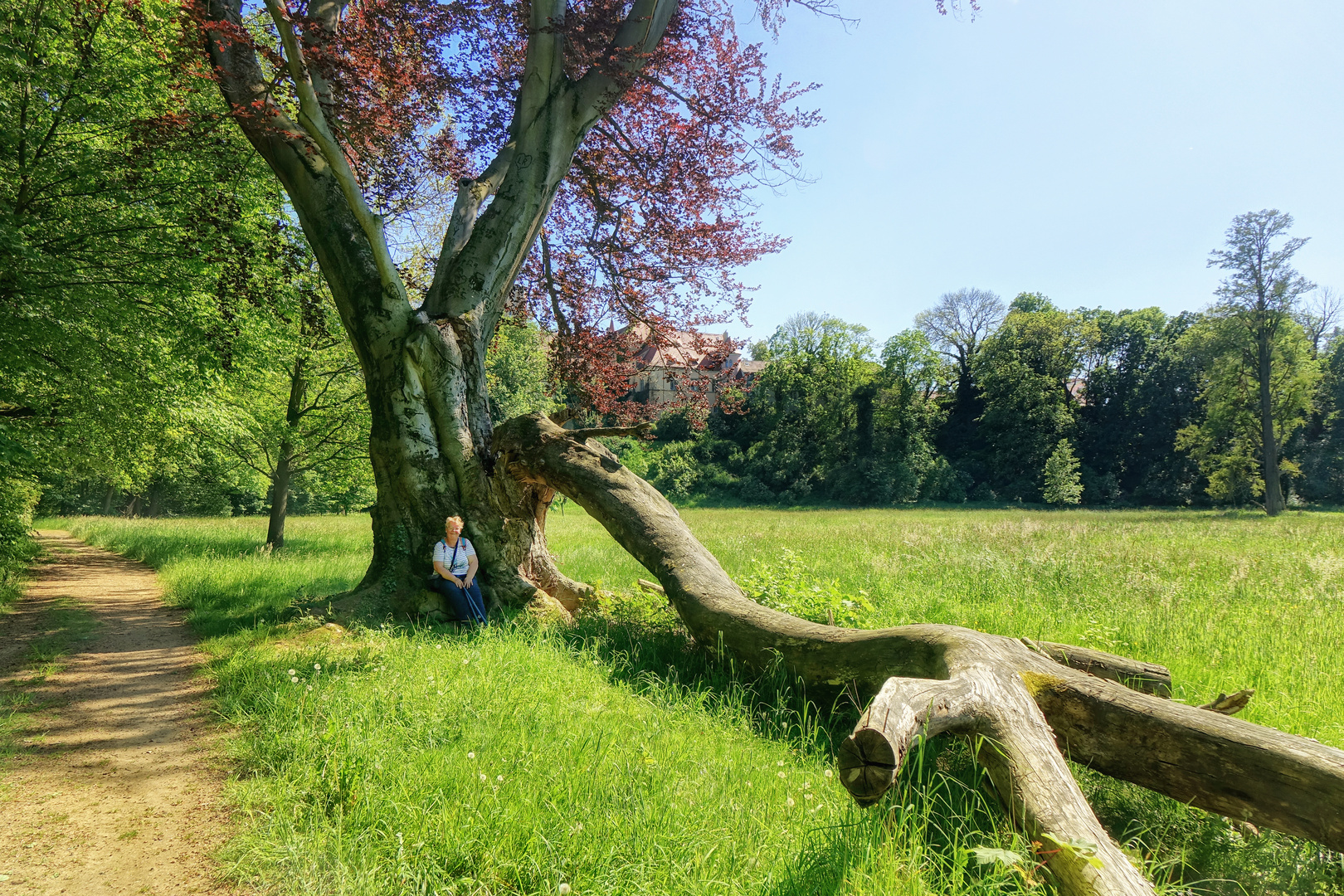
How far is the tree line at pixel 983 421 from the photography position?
143 feet

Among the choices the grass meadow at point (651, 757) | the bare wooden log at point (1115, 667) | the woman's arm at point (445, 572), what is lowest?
the grass meadow at point (651, 757)

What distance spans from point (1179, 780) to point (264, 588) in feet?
34.5

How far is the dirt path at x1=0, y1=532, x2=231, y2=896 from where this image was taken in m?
2.83

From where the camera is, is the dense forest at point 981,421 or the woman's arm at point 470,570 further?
the dense forest at point 981,421

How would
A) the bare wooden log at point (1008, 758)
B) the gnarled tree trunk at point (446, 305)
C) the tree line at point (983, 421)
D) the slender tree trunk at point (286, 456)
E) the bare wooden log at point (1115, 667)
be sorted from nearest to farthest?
the bare wooden log at point (1008, 758), the bare wooden log at point (1115, 667), the gnarled tree trunk at point (446, 305), the slender tree trunk at point (286, 456), the tree line at point (983, 421)

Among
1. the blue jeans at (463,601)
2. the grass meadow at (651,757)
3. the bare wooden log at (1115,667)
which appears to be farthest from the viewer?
the blue jeans at (463,601)

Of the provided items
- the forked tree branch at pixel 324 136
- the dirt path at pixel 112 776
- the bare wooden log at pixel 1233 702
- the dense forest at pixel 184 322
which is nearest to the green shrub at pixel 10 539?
the dense forest at pixel 184 322

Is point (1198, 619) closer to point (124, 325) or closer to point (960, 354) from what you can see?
point (124, 325)

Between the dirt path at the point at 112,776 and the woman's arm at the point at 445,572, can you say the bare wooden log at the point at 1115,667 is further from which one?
the woman's arm at the point at 445,572

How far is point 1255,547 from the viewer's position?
1169 cm

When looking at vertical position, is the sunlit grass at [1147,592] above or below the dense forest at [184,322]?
below

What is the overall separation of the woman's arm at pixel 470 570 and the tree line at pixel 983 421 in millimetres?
36462

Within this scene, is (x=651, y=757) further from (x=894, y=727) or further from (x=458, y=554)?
(x=458, y=554)

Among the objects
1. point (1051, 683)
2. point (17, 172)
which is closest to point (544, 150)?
point (17, 172)
